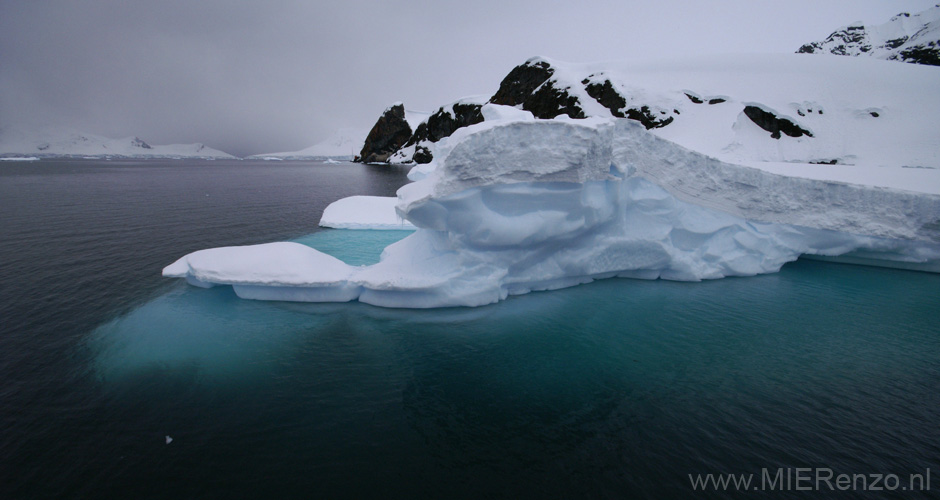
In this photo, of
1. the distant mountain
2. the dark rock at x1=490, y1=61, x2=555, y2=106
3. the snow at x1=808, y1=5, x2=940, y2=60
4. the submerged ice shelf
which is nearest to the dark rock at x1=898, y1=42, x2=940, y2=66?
the distant mountain

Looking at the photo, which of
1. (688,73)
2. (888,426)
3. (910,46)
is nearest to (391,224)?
(888,426)

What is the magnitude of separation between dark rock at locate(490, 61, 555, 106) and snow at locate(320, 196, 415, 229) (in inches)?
1456

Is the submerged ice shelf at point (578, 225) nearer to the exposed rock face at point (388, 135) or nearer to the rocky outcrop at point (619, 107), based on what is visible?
the rocky outcrop at point (619, 107)

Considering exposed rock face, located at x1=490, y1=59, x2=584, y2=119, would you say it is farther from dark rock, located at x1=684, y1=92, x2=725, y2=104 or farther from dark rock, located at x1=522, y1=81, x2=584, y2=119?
dark rock, located at x1=684, y1=92, x2=725, y2=104

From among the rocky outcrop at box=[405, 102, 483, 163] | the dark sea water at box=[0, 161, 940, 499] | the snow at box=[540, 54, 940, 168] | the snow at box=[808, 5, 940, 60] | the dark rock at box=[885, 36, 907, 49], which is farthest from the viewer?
the rocky outcrop at box=[405, 102, 483, 163]

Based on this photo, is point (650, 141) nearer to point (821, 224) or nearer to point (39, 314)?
point (821, 224)

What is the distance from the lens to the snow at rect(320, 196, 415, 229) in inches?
736

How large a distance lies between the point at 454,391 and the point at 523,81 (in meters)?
54.2

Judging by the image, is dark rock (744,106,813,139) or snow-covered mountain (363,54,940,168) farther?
dark rock (744,106,813,139)

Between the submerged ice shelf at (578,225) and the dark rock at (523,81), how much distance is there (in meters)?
41.9

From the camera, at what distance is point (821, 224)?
1240 centimetres

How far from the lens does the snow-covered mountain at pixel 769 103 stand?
77.0 feet

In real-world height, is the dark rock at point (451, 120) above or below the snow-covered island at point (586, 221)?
above

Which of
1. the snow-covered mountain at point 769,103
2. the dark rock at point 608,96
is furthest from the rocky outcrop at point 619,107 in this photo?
the snow-covered mountain at point 769,103
